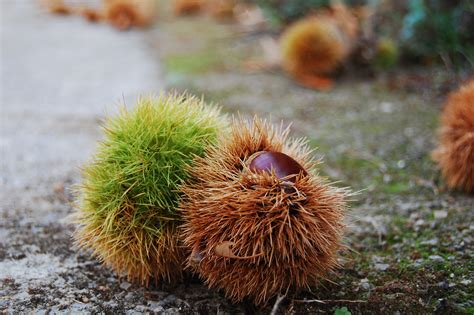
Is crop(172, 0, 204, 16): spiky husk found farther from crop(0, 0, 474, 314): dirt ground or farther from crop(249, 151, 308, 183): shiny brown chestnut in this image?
crop(249, 151, 308, 183): shiny brown chestnut

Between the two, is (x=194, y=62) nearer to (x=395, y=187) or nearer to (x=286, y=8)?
(x=286, y=8)

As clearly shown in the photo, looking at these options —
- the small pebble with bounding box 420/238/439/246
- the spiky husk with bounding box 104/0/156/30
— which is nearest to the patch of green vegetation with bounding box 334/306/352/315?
the small pebble with bounding box 420/238/439/246

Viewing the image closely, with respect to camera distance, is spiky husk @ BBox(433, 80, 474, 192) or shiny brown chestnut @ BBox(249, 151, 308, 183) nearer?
shiny brown chestnut @ BBox(249, 151, 308, 183)

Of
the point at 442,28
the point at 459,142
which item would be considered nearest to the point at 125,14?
the point at 442,28

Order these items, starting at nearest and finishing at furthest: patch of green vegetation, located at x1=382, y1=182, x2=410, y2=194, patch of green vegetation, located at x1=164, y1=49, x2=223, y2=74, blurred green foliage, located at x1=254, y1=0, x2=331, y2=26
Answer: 1. patch of green vegetation, located at x1=382, y1=182, x2=410, y2=194
2. patch of green vegetation, located at x1=164, y1=49, x2=223, y2=74
3. blurred green foliage, located at x1=254, y1=0, x2=331, y2=26

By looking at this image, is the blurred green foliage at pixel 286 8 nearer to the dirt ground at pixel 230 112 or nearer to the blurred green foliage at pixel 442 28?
the dirt ground at pixel 230 112

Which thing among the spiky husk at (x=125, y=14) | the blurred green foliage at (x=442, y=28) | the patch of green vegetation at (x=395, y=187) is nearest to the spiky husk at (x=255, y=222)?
the patch of green vegetation at (x=395, y=187)
